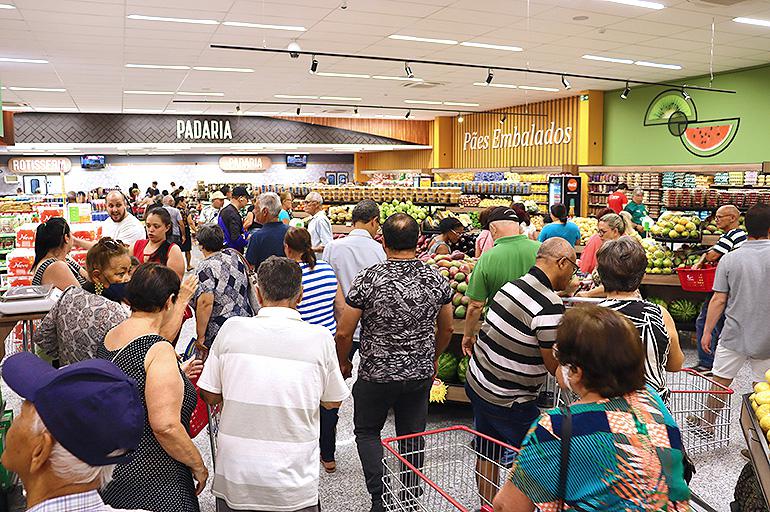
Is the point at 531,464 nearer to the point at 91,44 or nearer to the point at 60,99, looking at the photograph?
the point at 91,44

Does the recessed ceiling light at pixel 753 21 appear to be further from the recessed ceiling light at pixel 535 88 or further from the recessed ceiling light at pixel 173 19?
the recessed ceiling light at pixel 173 19

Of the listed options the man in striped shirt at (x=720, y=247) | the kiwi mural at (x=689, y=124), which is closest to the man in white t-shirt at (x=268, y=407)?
the man in striped shirt at (x=720, y=247)

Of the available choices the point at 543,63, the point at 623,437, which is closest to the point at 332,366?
the point at 623,437

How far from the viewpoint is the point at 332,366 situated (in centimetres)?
253

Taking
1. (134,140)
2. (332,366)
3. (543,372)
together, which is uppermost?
(134,140)

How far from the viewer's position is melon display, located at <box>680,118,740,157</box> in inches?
525

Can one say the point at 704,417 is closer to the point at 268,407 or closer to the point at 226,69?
the point at 268,407

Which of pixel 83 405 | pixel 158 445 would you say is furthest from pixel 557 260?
pixel 83 405

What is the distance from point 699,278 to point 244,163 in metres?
24.3

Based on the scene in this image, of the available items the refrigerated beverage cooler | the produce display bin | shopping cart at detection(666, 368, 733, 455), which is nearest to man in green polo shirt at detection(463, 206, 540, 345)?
shopping cart at detection(666, 368, 733, 455)

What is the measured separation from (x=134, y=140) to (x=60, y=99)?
11.9 feet

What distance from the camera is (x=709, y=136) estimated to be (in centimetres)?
1388

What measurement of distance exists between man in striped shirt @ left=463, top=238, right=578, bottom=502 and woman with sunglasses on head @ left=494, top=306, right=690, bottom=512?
45.2 inches

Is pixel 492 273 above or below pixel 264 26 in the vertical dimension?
below
